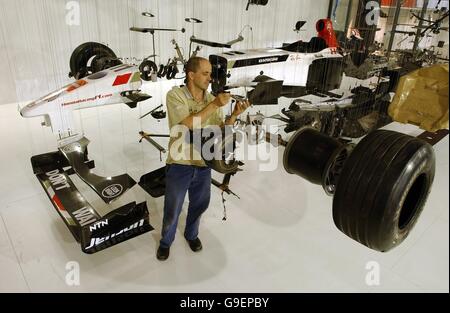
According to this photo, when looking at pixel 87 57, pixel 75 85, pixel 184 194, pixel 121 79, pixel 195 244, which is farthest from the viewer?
pixel 87 57

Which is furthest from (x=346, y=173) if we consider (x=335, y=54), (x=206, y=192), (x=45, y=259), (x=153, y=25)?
(x=153, y=25)

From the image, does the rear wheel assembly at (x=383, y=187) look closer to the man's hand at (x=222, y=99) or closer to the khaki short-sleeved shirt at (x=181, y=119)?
the man's hand at (x=222, y=99)

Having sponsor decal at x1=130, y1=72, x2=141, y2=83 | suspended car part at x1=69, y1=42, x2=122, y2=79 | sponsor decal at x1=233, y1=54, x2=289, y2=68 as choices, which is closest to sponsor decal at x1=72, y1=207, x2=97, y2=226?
sponsor decal at x1=130, y1=72, x2=141, y2=83

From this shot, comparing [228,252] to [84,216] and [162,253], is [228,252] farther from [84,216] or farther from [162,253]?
[84,216]

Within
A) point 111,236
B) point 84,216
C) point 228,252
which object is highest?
point 84,216

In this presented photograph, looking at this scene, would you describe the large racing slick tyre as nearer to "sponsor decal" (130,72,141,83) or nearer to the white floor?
the white floor

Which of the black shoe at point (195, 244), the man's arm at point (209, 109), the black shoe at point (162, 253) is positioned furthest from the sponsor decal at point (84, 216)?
the man's arm at point (209, 109)

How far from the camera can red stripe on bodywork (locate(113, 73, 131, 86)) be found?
11.0 feet

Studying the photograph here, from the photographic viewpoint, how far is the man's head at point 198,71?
192cm

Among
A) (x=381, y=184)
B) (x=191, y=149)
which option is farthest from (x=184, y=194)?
(x=381, y=184)

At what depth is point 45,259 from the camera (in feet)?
7.60

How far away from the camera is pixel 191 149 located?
2.02m

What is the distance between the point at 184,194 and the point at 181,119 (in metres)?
0.51
